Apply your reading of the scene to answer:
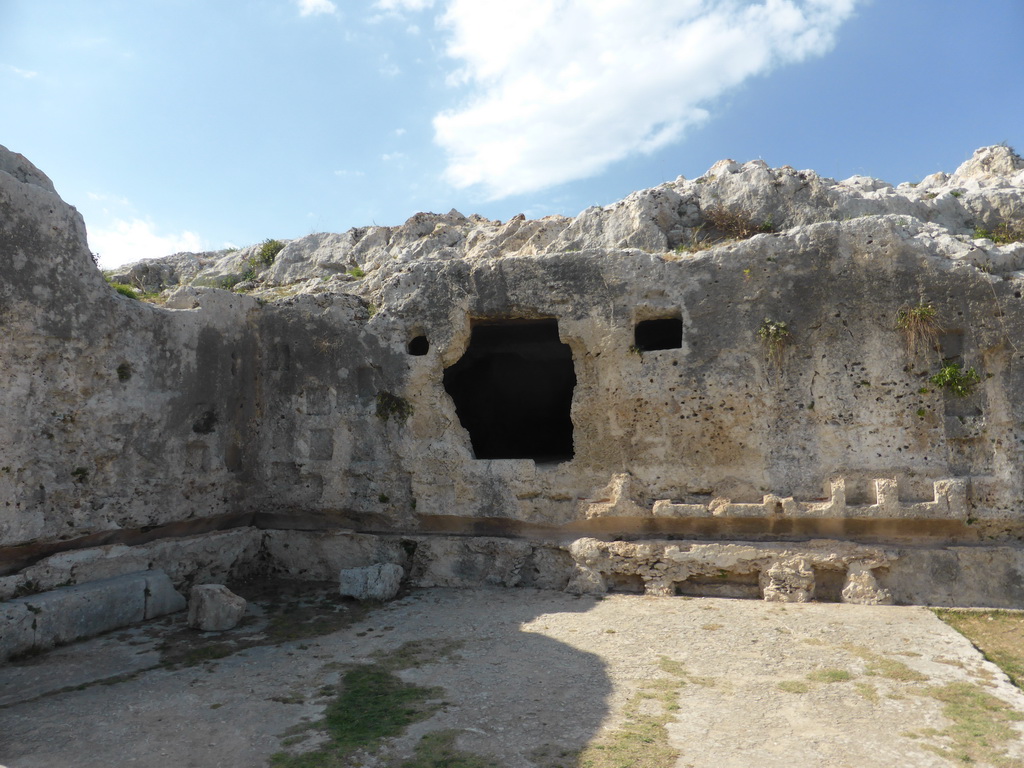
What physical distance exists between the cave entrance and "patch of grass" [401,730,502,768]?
664cm

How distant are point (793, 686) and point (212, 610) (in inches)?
208

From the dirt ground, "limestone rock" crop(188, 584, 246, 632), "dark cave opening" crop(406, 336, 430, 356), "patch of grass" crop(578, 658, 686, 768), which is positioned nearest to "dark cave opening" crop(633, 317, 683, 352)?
"dark cave opening" crop(406, 336, 430, 356)

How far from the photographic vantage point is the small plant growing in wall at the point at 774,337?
23.6ft

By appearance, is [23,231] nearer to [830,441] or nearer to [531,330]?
[531,330]

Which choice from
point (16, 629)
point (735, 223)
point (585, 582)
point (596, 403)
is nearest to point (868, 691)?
point (585, 582)

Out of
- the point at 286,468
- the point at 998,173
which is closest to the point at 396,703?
the point at 286,468

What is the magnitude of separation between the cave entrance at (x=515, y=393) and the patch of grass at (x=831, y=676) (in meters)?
5.98

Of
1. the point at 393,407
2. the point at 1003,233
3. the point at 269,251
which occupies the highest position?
the point at 269,251

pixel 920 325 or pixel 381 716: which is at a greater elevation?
pixel 920 325

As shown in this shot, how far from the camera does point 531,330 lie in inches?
414

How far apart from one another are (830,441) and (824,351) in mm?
931

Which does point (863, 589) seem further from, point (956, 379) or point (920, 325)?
point (920, 325)

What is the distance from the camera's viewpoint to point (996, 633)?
5887mm

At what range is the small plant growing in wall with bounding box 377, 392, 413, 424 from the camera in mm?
8414
